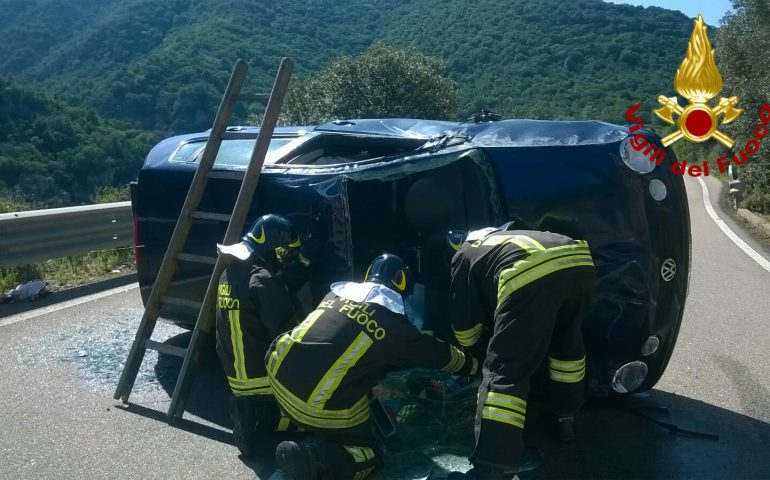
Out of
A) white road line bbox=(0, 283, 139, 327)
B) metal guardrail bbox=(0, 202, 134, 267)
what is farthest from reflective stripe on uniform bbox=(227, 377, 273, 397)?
metal guardrail bbox=(0, 202, 134, 267)

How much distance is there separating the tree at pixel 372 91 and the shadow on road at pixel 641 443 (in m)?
13.6

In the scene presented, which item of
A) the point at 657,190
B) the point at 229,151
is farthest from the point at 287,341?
the point at 229,151

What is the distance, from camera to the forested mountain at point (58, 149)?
18.1 m

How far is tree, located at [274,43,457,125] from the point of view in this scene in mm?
17828

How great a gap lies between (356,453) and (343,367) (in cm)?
43

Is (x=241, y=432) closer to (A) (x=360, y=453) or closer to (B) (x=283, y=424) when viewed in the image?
(B) (x=283, y=424)

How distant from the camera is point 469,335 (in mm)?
3811

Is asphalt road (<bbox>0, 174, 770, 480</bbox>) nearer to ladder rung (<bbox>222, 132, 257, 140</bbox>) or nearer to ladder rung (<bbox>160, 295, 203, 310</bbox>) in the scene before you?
ladder rung (<bbox>160, 295, 203, 310</bbox>)

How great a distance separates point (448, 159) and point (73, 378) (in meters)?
3.02

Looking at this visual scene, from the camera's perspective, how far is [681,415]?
14.5 feet

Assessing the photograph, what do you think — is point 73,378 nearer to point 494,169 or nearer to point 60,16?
point 494,169

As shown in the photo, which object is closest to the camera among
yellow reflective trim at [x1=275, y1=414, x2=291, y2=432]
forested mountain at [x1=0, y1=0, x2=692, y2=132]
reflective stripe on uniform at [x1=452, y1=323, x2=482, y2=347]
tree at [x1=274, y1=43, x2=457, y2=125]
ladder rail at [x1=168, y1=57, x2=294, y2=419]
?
reflective stripe on uniform at [x1=452, y1=323, x2=482, y2=347]

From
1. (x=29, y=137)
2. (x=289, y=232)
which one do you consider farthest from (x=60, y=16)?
(x=289, y=232)

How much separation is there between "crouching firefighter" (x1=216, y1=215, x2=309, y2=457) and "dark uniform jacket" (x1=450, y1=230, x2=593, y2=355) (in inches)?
37.5
